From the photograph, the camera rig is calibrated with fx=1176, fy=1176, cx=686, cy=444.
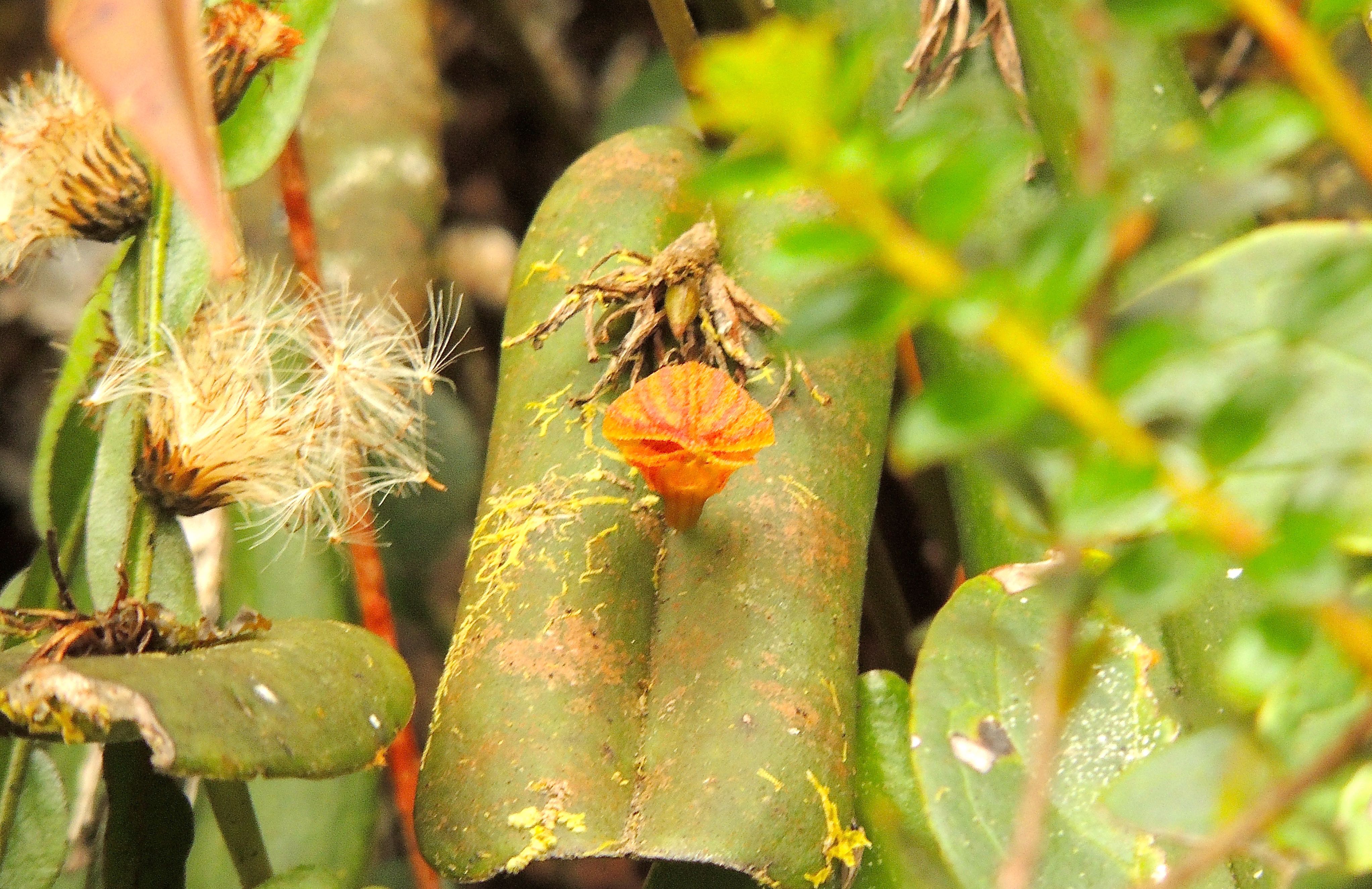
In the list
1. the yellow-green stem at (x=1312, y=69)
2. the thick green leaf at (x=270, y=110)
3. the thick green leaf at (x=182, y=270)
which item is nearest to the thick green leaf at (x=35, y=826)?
the thick green leaf at (x=182, y=270)

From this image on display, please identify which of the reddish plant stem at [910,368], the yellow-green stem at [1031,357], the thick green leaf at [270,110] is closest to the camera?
the yellow-green stem at [1031,357]

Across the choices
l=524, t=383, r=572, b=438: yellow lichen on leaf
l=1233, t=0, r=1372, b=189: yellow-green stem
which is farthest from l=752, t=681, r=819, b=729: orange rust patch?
l=1233, t=0, r=1372, b=189: yellow-green stem

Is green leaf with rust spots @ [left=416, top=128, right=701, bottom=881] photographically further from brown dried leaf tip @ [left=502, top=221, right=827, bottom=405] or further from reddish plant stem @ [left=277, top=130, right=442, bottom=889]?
reddish plant stem @ [left=277, top=130, right=442, bottom=889]

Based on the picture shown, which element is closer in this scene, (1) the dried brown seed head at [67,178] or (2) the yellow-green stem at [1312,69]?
(2) the yellow-green stem at [1312,69]

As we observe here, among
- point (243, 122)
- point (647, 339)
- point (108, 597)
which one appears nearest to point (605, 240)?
point (647, 339)

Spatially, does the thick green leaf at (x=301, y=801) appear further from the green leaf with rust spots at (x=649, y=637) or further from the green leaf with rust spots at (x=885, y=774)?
the green leaf with rust spots at (x=885, y=774)
